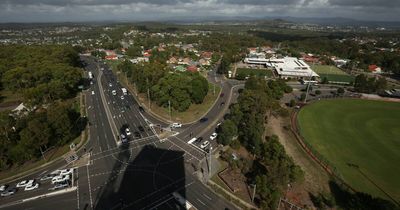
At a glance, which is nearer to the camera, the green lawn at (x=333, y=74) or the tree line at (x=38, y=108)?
the tree line at (x=38, y=108)

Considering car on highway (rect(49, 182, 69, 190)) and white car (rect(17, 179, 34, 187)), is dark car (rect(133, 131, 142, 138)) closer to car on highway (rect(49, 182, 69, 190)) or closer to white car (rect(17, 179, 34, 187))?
car on highway (rect(49, 182, 69, 190))

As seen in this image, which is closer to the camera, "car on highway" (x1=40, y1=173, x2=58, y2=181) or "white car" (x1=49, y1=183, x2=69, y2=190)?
"white car" (x1=49, y1=183, x2=69, y2=190)

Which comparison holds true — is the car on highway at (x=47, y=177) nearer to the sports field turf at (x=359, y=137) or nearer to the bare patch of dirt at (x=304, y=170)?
the bare patch of dirt at (x=304, y=170)

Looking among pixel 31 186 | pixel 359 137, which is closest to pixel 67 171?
pixel 31 186

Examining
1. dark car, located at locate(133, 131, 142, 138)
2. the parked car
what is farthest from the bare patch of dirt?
the parked car

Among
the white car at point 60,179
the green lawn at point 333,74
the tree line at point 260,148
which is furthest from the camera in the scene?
the green lawn at point 333,74

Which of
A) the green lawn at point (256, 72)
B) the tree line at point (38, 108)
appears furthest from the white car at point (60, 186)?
the green lawn at point (256, 72)

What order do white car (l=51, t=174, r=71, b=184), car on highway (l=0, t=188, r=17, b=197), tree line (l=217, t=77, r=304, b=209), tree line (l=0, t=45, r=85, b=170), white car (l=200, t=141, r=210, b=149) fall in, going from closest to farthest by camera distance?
tree line (l=217, t=77, r=304, b=209) → car on highway (l=0, t=188, r=17, b=197) → white car (l=51, t=174, r=71, b=184) → tree line (l=0, t=45, r=85, b=170) → white car (l=200, t=141, r=210, b=149)
